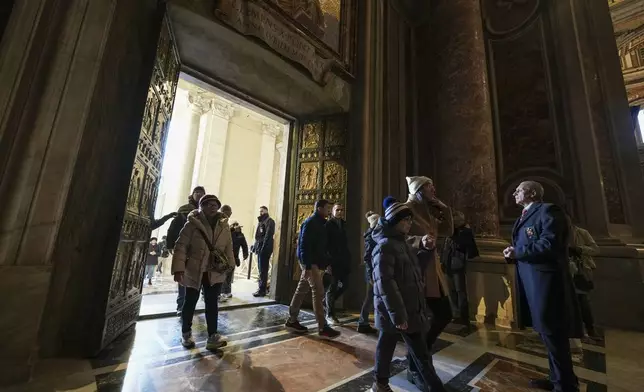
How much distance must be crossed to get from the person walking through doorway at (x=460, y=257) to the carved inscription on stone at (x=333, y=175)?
2.22 metres

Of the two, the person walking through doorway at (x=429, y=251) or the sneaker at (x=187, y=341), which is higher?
the person walking through doorway at (x=429, y=251)

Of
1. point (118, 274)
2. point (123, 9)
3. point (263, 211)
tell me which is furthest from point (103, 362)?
point (263, 211)

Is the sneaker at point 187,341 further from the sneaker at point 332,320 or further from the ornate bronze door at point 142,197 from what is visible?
the sneaker at point 332,320

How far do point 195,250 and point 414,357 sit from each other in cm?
223

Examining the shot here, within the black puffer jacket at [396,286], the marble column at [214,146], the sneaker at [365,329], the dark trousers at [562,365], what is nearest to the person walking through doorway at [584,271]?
the dark trousers at [562,365]

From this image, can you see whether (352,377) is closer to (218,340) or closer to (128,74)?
(218,340)

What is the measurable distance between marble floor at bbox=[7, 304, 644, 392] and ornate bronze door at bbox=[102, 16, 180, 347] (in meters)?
0.31

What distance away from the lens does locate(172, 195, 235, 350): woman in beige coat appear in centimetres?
289

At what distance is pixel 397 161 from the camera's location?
6.53 m

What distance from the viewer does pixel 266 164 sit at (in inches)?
582

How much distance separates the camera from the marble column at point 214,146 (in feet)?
42.4

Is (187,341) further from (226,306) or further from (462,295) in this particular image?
(462,295)

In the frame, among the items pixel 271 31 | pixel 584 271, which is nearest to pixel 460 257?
pixel 584 271

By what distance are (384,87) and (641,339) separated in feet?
19.3
